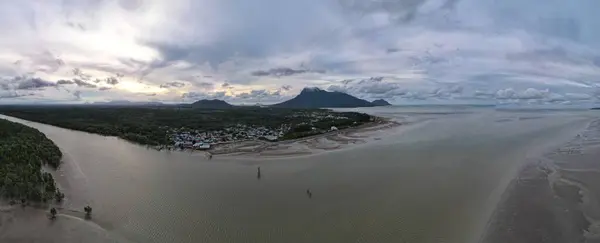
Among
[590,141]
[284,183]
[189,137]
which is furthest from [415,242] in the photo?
[590,141]

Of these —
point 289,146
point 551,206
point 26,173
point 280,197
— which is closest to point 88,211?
point 26,173

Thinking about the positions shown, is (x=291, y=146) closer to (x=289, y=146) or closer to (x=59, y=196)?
(x=289, y=146)

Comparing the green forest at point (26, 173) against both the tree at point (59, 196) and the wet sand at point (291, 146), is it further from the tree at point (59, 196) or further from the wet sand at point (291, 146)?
the wet sand at point (291, 146)

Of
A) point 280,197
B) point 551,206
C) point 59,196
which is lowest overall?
point 551,206

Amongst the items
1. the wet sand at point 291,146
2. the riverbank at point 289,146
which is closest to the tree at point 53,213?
the riverbank at point 289,146

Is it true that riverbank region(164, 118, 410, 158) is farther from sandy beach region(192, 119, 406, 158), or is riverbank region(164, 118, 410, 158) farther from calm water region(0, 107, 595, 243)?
calm water region(0, 107, 595, 243)
